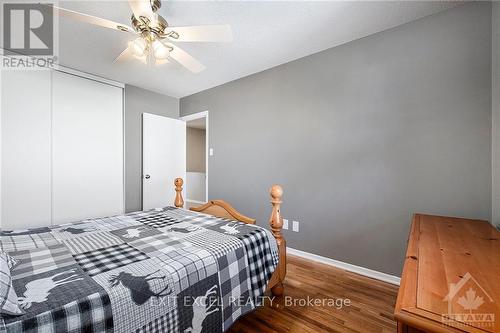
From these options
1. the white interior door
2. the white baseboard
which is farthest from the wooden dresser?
the white interior door

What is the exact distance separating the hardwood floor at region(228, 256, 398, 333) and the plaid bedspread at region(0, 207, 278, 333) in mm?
284

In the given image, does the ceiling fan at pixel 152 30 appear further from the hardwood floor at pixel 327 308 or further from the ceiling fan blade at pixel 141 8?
the hardwood floor at pixel 327 308

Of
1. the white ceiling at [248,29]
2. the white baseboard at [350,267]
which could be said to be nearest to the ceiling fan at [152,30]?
the white ceiling at [248,29]

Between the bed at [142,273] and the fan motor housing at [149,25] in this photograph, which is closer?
the bed at [142,273]

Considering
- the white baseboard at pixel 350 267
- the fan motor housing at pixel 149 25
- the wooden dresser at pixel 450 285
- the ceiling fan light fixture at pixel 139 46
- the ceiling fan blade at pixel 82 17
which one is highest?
the fan motor housing at pixel 149 25

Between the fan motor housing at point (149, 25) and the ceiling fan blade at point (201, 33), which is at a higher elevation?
the fan motor housing at point (149, 25)

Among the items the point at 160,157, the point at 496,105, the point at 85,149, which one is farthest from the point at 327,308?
the point at 85,149

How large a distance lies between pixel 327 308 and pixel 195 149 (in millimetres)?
5890

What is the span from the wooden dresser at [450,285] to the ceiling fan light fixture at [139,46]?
2.07 meters

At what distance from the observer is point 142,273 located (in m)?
0.97

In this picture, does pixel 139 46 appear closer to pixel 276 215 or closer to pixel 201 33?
pixel 201 33

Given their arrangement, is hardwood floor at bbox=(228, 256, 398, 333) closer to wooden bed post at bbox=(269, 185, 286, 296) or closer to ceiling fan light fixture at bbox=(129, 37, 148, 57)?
wooden bed post at bbox=(269, 185, 286, 296)

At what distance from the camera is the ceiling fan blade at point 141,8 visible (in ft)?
4.35

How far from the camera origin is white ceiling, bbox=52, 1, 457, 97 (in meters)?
1.76
